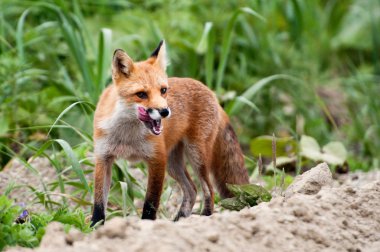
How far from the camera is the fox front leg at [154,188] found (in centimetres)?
530

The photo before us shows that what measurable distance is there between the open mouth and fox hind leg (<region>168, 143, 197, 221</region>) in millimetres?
1065

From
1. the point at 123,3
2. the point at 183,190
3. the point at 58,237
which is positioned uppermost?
the point at 123,3

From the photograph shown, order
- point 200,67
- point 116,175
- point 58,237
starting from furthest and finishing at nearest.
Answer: point 200,67 < point 116,175 < point 58,237

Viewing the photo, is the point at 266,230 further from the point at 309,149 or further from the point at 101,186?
the point at 309,149

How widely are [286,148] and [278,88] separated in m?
2.21

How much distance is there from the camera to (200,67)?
29.0ft

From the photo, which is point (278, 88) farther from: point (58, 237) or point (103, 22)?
point (58, 237)

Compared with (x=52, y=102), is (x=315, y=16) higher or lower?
higher

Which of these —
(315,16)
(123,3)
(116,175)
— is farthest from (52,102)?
(315,16)

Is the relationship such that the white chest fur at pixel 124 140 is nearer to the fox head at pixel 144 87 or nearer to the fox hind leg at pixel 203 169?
the fox head at pixel 144 87

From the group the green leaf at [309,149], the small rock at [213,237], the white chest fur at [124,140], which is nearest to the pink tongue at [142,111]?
the white chest fur at [124,140]

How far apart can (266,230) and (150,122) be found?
56.7 inches

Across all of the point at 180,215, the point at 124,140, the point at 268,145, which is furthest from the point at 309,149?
the point at 124,140

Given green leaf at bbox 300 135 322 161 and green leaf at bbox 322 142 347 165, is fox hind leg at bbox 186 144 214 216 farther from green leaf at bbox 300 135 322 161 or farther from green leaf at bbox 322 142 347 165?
green leaf at bbox 322 142 347 165
